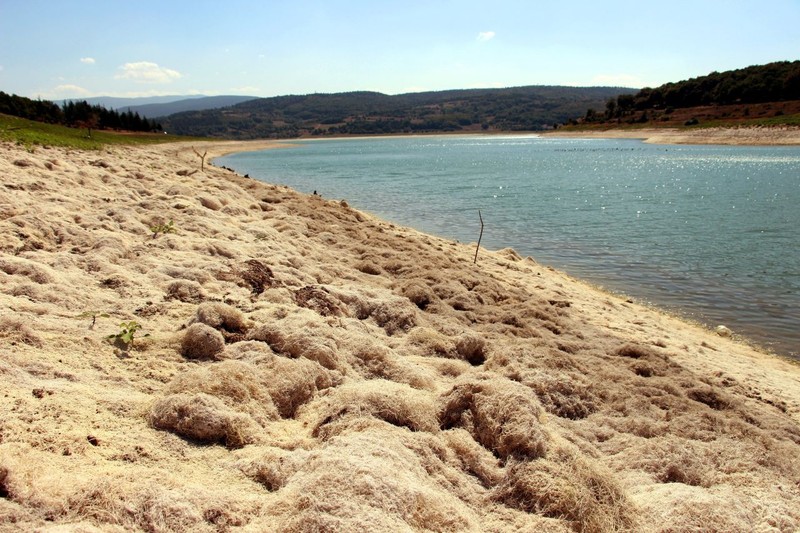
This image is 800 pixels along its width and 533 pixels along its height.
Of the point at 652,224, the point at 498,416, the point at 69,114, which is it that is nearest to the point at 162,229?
the point at 498,416

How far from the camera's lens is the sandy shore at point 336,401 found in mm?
3377

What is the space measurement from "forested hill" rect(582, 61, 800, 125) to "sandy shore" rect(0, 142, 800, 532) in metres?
84.0

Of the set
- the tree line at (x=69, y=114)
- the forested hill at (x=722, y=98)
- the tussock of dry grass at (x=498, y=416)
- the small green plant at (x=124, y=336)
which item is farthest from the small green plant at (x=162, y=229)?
the forested hill at (x=722, y=98)

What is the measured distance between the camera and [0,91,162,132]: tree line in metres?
47.5

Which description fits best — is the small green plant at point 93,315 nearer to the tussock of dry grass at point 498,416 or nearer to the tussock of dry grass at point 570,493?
the tussock of dry grass at point 498,416

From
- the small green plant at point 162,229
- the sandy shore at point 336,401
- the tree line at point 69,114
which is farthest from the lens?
the tree line at point 69,114

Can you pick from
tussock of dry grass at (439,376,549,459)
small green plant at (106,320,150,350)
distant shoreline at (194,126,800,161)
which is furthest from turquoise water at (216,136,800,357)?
distant shoreline at (194,126,800,161)

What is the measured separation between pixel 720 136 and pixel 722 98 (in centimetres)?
2353

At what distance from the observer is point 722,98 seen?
91875 millimetres

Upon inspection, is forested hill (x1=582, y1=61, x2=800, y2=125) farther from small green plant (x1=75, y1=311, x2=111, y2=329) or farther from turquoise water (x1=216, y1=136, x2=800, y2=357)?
small green plant (x1=75, y1=311, x2=111, y2=329)

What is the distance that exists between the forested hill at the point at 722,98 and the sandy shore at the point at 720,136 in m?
4.47

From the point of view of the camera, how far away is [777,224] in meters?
20.0

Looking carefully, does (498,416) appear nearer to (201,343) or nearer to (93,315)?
(201,343)

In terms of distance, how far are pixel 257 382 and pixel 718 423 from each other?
16.0ft
